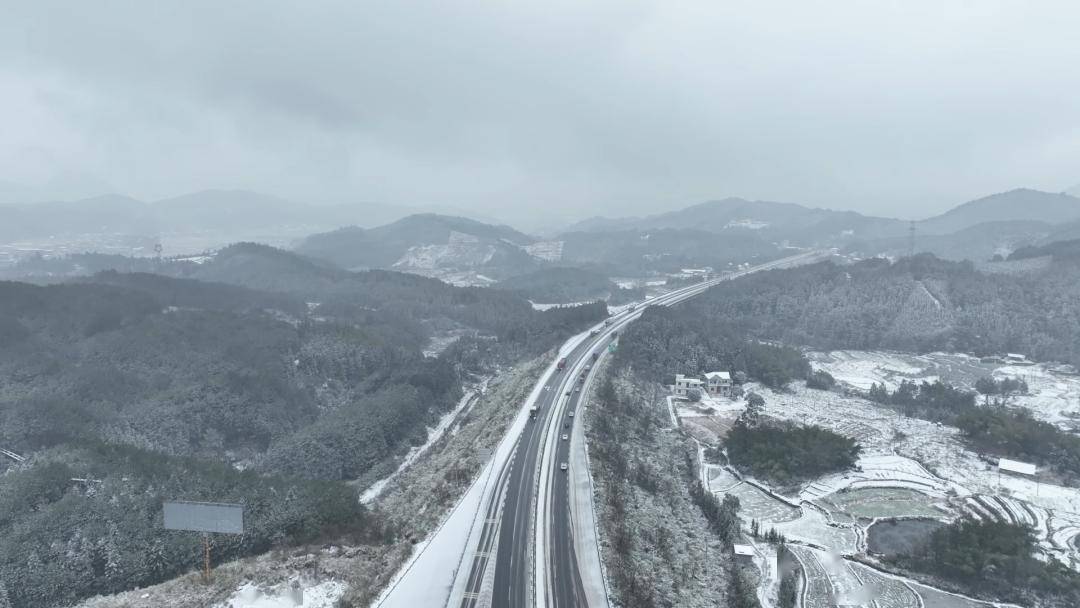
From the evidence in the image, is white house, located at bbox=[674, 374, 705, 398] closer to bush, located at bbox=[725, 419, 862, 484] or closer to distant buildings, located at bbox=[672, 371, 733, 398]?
distant buildings, located at bbox=[672, 371, 733, 398]

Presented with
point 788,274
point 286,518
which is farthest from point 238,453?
point 788,274

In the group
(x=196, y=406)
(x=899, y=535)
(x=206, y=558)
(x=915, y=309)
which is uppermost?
(x=915, y=309)

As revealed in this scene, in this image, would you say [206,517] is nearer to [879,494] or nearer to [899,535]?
[899,535]

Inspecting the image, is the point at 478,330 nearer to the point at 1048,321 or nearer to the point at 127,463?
the point at 127,463

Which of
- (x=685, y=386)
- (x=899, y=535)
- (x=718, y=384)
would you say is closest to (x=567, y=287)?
(x=718, y=384)

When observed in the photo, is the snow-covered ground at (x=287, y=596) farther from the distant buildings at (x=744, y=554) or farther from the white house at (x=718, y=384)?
the white house at (x=718, y=384)

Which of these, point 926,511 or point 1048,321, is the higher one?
point 1048,321

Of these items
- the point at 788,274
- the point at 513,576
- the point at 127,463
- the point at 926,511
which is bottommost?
the point at 926,511
